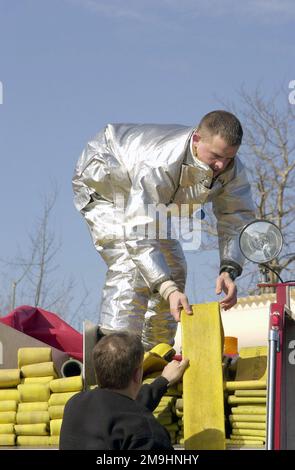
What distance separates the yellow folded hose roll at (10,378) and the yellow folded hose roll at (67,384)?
0.23 metres

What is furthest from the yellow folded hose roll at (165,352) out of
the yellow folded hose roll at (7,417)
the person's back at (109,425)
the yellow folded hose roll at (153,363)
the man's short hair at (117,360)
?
the person's back at (109,425)

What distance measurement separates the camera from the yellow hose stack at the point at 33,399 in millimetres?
4777

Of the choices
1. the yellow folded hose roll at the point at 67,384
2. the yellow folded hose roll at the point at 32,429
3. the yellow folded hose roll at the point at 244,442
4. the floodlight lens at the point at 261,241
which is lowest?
the yellow folded hose roll at the point at 244,442

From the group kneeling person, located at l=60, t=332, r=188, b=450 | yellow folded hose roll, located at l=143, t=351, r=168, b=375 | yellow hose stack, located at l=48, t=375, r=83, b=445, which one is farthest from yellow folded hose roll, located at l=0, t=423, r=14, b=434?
kneeling person, located at l=60, t=332, r=188, b=450

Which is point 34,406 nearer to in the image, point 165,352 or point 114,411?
point 165,352

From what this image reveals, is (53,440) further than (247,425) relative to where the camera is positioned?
Yes

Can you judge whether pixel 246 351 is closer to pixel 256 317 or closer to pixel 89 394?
pixel 89 394

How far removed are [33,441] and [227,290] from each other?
3.60ft

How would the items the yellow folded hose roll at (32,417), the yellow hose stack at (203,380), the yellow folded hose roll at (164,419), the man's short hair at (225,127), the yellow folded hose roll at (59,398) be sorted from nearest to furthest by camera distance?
the yellow hose stack at (203,380), the yellow folded hose roll at (164,419), the yellow folded hose roll at (59,398), the yellow folded hose roll at (32,417), the man's short hair at (225,127)

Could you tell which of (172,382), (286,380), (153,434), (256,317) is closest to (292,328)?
(286,380)

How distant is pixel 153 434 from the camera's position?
11.9 ft

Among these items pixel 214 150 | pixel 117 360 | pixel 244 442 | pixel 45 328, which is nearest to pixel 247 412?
pixel 244 442

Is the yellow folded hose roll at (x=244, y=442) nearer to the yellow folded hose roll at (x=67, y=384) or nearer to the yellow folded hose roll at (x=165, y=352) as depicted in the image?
the yellow folded hose roll at (x=165, y=352)

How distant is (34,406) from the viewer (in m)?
4.91
